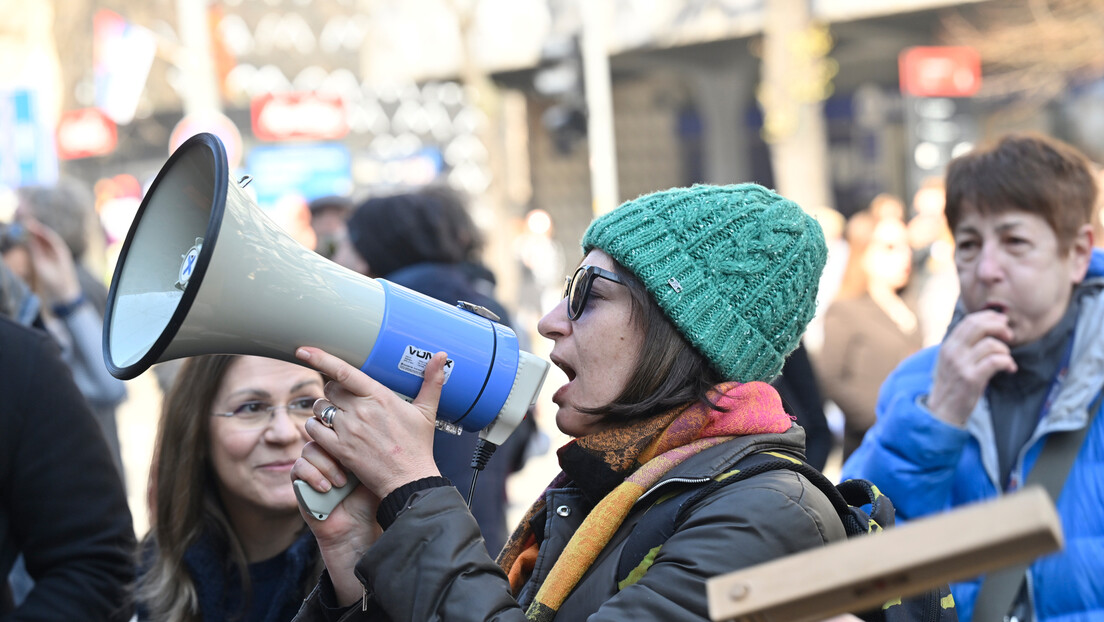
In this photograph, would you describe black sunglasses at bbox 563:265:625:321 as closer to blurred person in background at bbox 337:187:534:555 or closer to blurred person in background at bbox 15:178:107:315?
blurred person in background at bbox 337:187:534:555

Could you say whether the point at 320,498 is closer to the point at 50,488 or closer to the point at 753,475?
the point at 753,475

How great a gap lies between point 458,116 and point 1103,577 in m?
19.5

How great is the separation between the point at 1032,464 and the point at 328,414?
1.52 metres

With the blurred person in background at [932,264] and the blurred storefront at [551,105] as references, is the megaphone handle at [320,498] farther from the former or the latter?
the blurred storefront at [551,105]

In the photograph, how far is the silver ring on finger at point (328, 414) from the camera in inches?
66.3

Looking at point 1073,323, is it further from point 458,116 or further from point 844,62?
point 458,116

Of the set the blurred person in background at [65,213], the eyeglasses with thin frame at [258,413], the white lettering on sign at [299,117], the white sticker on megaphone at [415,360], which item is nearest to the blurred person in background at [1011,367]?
the white sticker on megaphone at [415,360]

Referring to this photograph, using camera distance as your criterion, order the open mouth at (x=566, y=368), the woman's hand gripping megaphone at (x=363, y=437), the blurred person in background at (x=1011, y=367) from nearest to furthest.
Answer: the woman's hand gripping megaphone at (x=363, y=437), the open mouth at (x=566, y=368), the blurred person in background at (x=1011, y=367)

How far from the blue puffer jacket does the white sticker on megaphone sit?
3.93 feet

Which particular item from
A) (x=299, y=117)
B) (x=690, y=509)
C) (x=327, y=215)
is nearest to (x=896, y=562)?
(x=690, y=509)

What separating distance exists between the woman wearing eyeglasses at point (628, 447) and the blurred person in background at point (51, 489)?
2.27ft

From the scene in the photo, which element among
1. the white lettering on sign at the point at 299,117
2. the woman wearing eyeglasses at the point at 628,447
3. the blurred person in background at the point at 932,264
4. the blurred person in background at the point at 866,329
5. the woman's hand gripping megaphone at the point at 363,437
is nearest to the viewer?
the woman wearing eyeglasses at the point at 628,447

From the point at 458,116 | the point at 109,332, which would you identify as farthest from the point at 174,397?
the point at 458,116

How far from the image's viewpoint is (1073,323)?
2.46 m
